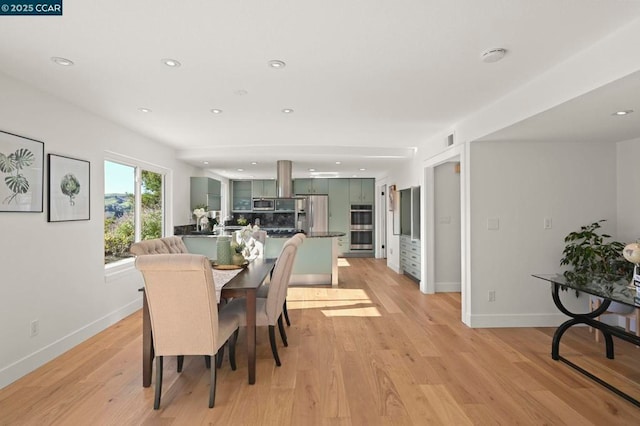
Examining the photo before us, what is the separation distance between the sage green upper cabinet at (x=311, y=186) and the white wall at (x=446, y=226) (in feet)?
13.8

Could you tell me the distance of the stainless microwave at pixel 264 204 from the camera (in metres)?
8.92

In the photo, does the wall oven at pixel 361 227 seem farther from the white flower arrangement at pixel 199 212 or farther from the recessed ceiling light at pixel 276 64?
the recessed ceiling light at pixel 276 64

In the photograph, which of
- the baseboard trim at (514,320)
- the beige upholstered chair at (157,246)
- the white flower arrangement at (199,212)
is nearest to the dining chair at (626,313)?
the baseboard trim at (514,320)

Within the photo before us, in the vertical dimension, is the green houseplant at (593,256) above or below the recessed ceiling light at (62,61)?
below

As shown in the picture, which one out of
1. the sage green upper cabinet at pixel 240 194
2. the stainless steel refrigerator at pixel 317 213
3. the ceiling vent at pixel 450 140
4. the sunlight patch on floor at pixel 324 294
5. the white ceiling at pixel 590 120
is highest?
the ceiling vent at pixel 450 140

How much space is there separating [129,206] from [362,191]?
5987 mm

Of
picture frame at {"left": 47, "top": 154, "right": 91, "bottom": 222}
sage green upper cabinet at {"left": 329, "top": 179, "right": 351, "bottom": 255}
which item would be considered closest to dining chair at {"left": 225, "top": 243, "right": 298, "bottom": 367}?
picture frame at {"left": 47, "top": 154, "right": 91, "bottom": 222}

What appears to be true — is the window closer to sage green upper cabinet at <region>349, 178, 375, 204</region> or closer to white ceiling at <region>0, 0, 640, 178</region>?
white ceiling at <region>0, 0, 640, 178</region>

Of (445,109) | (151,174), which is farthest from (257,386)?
(151,174)

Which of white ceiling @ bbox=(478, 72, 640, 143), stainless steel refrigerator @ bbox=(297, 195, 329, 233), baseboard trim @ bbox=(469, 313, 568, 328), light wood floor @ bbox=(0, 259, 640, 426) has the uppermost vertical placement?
white ceiling @ bbox=(478, 72, 640, 143)

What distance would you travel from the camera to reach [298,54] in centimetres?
239

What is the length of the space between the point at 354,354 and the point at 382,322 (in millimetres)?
994

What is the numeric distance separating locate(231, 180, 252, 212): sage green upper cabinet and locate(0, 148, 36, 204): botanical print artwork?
641 centimetres

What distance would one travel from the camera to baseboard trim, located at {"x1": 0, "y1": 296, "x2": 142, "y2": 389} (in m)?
2.69
